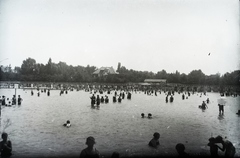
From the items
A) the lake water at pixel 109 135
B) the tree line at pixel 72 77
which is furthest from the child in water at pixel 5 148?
the tree line at pixel 72 77

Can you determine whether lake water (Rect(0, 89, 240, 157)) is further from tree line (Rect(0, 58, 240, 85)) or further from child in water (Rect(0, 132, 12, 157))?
tree line (Rect(0, 58, 240, 85))

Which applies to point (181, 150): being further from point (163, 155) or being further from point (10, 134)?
point (10, 134)

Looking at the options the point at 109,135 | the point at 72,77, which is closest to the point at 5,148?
the point at 109,135

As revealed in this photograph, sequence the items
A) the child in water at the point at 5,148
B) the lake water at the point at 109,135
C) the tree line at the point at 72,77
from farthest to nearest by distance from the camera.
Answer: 1. the tree line at the point at 72,77
2. the lake water at the point at 109,135
3. the child in water at the point at 5,148

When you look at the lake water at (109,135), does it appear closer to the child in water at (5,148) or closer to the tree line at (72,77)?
the child in water at (5,148)

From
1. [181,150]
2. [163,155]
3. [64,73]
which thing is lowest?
[163,155]

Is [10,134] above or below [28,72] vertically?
below

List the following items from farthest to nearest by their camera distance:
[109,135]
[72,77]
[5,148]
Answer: [72,77] < [109,135] < [5,148]

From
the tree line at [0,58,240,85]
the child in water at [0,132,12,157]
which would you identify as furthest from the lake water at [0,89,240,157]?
the tree line at [0,58,240,85]

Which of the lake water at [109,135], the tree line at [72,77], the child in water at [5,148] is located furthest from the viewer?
the tree line at [72,77]

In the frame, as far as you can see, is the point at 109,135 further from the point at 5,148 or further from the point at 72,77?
the point at 72,77

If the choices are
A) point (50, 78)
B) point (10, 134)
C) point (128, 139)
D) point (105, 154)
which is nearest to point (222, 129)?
point (128, 139)
